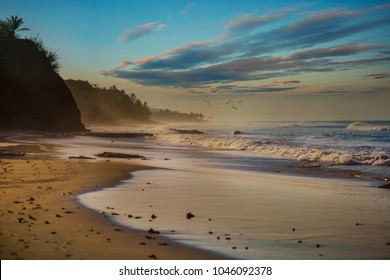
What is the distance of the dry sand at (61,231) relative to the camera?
5.46 metres

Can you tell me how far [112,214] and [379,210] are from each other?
208 inches

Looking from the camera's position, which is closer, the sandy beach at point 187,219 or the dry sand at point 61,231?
the dry sand at point 61,231

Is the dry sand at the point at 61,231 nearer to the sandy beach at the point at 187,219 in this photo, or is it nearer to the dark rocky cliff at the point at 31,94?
the sandy beach at the point at 187,219

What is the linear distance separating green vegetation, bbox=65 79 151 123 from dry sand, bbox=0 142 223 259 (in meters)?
120

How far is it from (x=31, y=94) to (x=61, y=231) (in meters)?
52.9

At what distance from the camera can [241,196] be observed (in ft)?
32.9

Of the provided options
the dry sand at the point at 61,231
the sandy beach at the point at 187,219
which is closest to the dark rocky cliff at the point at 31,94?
the sandy beach at the point at 187,219

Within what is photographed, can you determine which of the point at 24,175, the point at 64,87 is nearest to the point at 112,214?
the point at 24,175

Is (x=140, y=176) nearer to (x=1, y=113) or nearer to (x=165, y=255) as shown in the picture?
(x=165, y=255)

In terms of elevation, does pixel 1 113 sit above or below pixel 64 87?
below

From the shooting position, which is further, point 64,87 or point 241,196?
point 64,87

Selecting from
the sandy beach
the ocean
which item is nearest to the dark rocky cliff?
the sandy beach

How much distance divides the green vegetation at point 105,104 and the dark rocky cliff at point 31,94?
2664 inches
